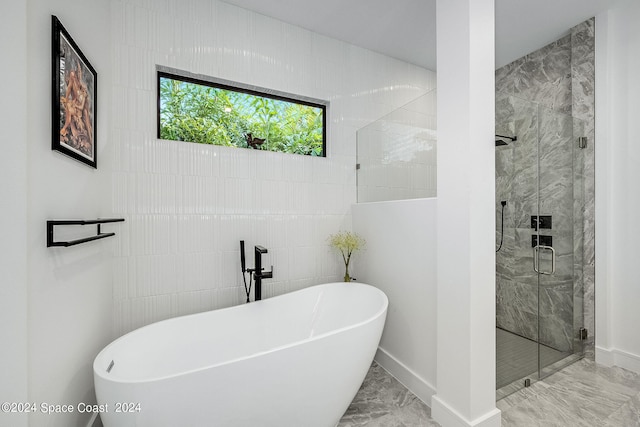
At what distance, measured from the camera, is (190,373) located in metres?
1.04

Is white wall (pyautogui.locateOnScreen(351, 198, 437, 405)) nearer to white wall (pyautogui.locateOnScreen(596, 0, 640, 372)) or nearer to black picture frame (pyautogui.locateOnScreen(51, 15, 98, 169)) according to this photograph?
white wall (pyautogui.locateOnScreen(596, 0, 640, 372))

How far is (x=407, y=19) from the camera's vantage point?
2.32 m

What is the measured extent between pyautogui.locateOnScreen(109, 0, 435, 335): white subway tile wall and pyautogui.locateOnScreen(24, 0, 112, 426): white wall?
0.49 feet

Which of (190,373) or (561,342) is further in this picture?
(561,342)

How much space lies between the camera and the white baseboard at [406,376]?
5.89ft

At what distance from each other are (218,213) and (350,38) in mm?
2105

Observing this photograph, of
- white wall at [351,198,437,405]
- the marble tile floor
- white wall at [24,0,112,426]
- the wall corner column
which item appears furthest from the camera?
white wall at [351,198,437,405]

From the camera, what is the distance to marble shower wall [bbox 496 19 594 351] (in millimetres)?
2107

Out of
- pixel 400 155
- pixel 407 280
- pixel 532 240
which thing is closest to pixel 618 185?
pixel 532 240

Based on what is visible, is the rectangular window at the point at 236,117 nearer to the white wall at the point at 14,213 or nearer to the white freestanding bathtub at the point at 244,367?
the white wall at the point at 14,213

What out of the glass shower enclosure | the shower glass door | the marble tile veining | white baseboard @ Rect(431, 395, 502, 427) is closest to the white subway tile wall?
the glass shower enclosure

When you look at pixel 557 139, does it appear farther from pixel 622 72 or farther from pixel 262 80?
pixel 262 80

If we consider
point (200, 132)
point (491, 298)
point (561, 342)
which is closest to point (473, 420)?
point (491, 298)

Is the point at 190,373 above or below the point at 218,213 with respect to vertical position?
below
